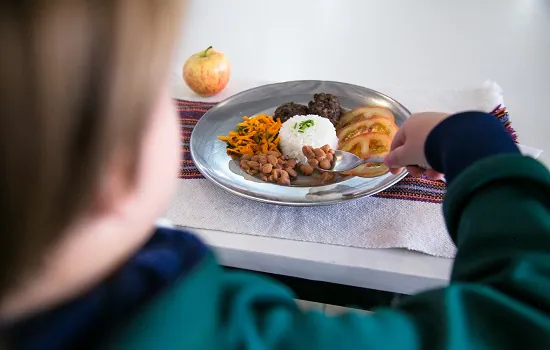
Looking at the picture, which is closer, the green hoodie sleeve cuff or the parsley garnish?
the green hoodie sleeve cuff

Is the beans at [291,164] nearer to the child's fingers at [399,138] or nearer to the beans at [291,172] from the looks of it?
the beans at [291,172]

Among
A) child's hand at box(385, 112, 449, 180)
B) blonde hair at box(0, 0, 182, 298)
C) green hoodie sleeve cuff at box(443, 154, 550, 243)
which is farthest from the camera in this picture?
child's hand at box(385, 112, 449, 180)

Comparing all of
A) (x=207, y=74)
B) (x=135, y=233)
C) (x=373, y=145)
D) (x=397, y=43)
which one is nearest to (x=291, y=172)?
(x=373, y=145)

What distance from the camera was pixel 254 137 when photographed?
713 millimetres

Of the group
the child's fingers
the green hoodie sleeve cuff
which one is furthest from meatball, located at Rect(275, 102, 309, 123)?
the green hoodie sleeve cuff

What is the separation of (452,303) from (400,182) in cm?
31

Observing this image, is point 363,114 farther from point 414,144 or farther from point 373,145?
point 414,144

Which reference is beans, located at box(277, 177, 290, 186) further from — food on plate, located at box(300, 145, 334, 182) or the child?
the child

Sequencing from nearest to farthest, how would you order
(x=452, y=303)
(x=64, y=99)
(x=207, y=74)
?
(x=64, y=99), (x=452, y=303), (x=207, y=74)

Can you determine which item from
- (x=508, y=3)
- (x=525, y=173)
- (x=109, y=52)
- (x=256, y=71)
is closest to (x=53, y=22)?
(x=109, y=52)

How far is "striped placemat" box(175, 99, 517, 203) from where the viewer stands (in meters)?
0.59

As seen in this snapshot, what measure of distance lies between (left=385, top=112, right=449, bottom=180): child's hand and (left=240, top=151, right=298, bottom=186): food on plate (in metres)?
0.14

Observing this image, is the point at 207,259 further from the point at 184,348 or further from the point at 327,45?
the point at 327,45

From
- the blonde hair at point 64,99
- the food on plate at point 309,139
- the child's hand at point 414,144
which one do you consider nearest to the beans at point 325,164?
the food on plate at point 309,139
